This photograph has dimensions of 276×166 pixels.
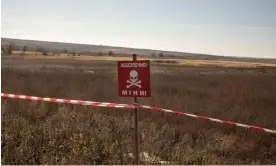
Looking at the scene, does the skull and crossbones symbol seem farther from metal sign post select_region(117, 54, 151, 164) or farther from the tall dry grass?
the tall dry grass

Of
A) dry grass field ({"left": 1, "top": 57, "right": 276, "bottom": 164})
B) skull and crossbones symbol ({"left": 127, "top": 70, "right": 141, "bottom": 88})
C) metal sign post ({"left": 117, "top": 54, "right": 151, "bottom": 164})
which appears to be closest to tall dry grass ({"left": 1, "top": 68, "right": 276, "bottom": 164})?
dry grass field ({"left": 1, "top": 57, "right": 276, "bottom": 164})

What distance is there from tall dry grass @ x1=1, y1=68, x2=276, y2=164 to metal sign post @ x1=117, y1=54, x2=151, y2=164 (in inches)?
35.7

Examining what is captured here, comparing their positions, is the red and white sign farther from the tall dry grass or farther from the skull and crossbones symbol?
the tall dry grass

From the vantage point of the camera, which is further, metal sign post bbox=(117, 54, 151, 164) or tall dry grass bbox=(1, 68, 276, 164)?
tall dry grass bbox=(1, 68, 276, 164)

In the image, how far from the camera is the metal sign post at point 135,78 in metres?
4.31

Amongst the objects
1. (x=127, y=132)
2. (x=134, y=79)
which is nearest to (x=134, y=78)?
(x=134, y=79)

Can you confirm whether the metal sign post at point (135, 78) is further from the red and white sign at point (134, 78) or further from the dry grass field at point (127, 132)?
the dry grass field at point (127, 132)

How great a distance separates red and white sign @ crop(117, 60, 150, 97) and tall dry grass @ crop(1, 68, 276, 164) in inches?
36.3

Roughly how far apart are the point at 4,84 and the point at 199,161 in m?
9.94

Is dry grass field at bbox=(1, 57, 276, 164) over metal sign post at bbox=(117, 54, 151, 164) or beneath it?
beneath

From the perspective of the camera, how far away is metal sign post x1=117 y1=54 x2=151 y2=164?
4.31 m

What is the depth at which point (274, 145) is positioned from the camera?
21.9 ft

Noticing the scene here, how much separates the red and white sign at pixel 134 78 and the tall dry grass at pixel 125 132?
0.92m

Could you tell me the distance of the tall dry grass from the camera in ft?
15.8
